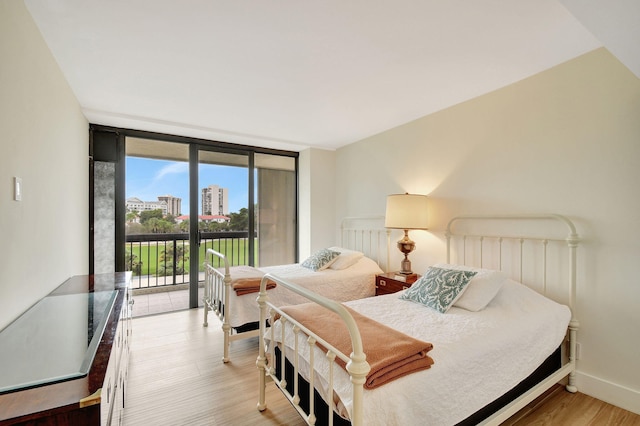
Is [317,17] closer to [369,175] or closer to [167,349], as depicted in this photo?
[369,175]

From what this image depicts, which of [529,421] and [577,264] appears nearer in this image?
[529,421]

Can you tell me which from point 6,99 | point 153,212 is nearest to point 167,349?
point 153,212

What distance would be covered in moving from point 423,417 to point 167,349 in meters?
2.47

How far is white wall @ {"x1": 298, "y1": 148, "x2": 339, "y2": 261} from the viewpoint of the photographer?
448 cm

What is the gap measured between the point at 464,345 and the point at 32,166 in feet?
8.63

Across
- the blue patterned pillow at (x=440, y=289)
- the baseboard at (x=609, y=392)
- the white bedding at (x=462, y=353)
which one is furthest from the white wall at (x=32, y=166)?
the baseboard at (x=609, y=392)

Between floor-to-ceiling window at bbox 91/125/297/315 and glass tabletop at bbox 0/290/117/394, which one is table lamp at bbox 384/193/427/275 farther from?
glass tabletop at bbox 0/290/117/394

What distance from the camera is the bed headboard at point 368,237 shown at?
375 cm

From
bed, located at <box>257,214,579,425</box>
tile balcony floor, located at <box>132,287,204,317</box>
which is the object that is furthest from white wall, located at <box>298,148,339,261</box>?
bed, located at <box>257,214,579,425</box>

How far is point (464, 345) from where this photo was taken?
5.00 feet

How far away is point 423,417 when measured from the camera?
123 cm

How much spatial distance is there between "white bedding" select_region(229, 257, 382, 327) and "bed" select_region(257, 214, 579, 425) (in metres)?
0.76

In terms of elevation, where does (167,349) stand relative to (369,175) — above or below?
below

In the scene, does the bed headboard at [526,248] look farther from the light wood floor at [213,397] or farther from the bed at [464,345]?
the light wood floor at [213,397]
